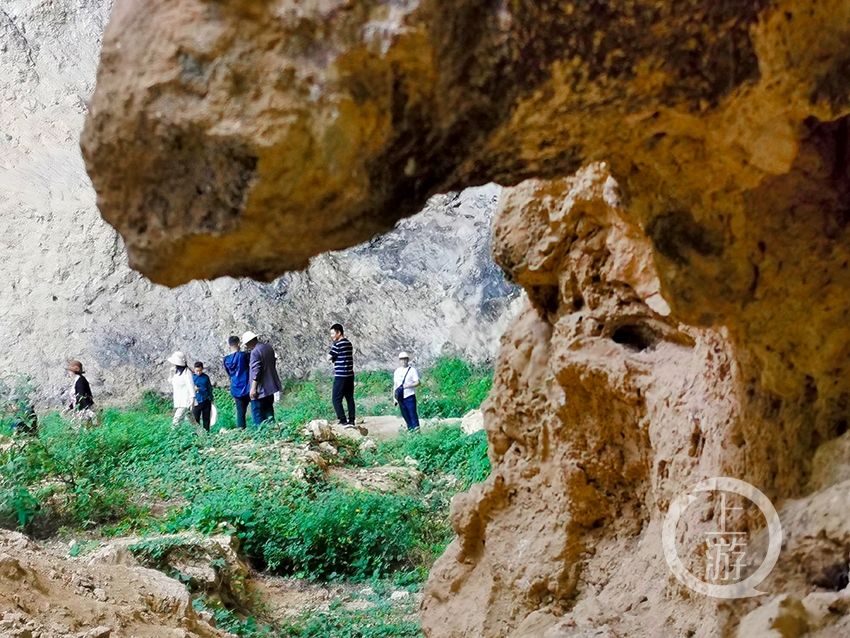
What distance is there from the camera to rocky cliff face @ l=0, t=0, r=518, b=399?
17.9m

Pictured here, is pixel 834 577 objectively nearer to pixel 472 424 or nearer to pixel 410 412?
pixel 472 424

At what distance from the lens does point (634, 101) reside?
1580 mm

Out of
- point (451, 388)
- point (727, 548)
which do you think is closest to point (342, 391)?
point (451, 388)

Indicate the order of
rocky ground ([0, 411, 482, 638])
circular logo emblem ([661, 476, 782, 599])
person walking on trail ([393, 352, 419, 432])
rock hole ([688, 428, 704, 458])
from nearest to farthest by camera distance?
circular logo emblem ([661, 476, 782, 599]) < rock hole ([688, 428, 704, 458]) < rocky ground ([0, 411, 482, 638]) < person walking on trail ([393, 352, 419, 432])

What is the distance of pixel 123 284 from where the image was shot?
60.5 feet

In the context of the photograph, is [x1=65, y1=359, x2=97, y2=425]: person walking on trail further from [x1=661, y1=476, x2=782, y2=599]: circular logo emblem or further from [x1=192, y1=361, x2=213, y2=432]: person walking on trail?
[x1=661, y1=476, x2=782, y2=599]: circular logo emblem

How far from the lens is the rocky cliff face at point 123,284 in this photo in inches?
704

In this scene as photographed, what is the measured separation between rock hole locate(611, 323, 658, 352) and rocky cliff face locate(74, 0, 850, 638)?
0.05ft

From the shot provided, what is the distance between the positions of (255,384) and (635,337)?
7.72 meters

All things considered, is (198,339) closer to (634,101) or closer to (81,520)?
(81,520)

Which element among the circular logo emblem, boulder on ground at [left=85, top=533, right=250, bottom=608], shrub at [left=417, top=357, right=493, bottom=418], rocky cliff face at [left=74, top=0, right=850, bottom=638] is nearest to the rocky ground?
boulder on ground at [left=85, top=533, right=250, bottom=608]

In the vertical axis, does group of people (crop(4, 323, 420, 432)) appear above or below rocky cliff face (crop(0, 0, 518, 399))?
below

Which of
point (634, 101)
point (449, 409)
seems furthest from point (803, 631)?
point (449, 409)

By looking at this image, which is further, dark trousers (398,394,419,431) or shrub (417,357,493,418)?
shrub (417,357,493,418)
